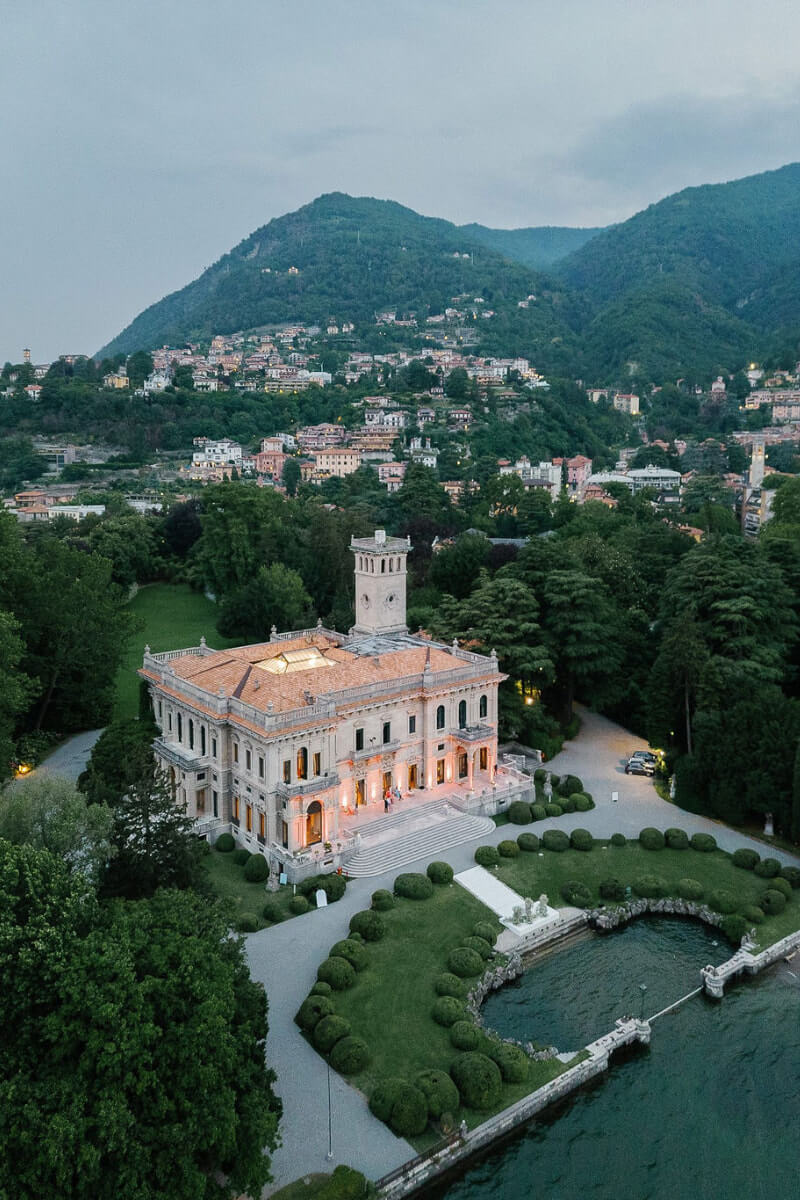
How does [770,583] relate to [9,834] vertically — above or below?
above

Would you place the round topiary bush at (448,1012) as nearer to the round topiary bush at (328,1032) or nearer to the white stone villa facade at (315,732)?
the round topiary bush at (328,1032)

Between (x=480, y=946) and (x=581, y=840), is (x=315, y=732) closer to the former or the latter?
(x=480, y=946)

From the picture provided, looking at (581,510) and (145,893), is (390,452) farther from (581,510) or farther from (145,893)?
(145,893)

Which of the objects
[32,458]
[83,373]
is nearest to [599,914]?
[32,458]

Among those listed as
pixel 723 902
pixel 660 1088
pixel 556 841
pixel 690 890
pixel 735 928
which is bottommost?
pixel 660 1088

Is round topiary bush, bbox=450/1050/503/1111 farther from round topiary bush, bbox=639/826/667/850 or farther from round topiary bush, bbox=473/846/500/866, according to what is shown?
round topiary bush, bbox=639/826/667/850

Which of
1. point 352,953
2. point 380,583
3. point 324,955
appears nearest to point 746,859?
point 352,953

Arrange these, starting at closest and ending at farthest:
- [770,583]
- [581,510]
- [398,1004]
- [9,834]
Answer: [9,834] → [398,1004] → [770,583] → [581,510]
